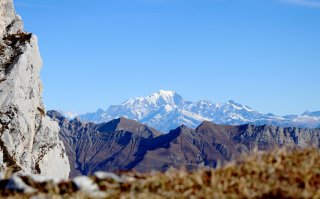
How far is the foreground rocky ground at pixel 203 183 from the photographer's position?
12.2 m

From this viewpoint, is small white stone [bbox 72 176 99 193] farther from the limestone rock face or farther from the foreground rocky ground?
the limestone rock face

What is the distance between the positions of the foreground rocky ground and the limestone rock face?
211 feet

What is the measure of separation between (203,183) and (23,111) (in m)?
79.4

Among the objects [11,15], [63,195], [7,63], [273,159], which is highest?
[11,15]

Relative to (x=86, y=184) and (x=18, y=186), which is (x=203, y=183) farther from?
(x=18, y=186)

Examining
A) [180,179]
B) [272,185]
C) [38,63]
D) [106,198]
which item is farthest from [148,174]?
[38,63]

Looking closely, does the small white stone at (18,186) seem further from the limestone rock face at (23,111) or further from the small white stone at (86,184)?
the limestone rock face at (23,111)

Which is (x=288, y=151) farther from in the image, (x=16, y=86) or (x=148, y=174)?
(x=16, y=86)

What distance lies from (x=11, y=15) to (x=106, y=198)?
336 feet

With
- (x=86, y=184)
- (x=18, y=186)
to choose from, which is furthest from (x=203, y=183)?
(x=18, y=186)

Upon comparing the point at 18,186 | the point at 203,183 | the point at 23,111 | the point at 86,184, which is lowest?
the point at 18,186

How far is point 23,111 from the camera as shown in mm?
88500

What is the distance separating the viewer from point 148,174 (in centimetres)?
1416

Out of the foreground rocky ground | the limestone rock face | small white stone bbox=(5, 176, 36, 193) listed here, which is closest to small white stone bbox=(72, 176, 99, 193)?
the foreground rocky ground
